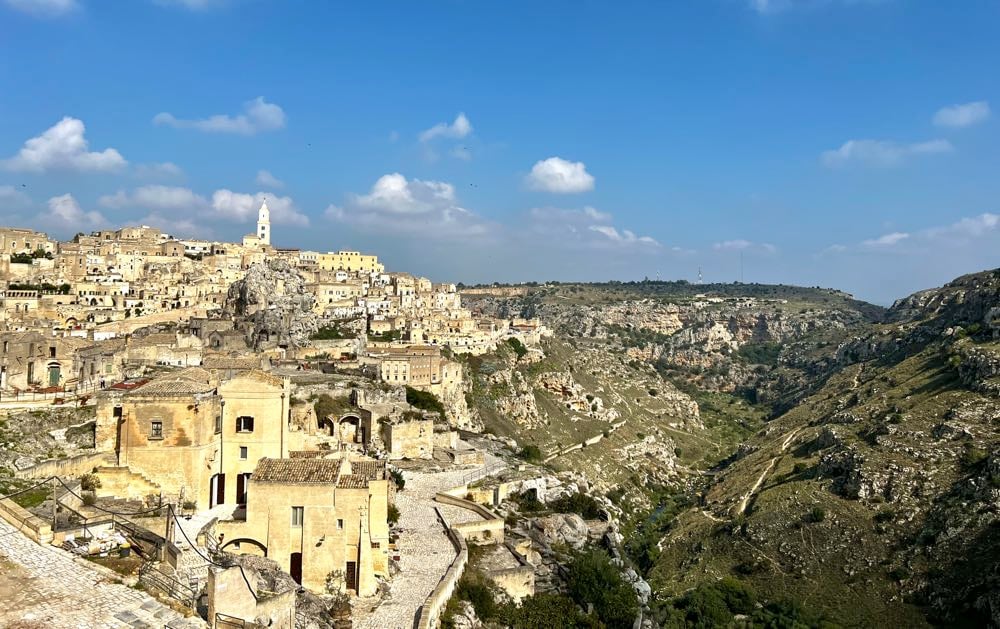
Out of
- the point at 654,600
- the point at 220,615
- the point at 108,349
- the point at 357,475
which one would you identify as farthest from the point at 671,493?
the point at 220,615

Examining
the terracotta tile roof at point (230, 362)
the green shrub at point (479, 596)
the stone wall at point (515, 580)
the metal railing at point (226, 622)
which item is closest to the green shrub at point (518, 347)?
the terracotta tile roof at point (230, 362)

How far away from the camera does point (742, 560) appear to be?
144 feet

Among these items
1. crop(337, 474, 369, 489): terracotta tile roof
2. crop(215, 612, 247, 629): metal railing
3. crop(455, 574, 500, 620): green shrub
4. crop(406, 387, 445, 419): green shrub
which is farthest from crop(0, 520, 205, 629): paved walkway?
crop(406, 387, 445, 419): green shrub

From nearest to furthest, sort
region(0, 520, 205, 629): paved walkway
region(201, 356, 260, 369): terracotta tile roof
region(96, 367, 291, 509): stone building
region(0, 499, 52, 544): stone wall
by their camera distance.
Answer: region(0, 520, 205, 629): paved walkway
region(0, 499, 52, 544): stone wall
region(96, 367, 291, 509): stone building
region(201, 356, 260, 369): terracotta tile roof

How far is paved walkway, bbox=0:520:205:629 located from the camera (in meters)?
11.0

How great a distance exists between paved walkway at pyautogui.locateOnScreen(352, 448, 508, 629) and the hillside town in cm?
8

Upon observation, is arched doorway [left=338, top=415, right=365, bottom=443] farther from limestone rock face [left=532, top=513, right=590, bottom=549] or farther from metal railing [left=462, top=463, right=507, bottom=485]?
limestone rock face [left=532, top=513, right=590, bottom=549]

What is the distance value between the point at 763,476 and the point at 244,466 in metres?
49.1

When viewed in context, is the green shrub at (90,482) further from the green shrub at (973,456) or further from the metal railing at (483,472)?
the green shrub at (973,456)

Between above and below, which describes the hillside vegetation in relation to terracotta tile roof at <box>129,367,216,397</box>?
below

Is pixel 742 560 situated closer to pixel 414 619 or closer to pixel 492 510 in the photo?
pixel 492 510

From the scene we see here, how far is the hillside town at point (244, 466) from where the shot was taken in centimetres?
1450

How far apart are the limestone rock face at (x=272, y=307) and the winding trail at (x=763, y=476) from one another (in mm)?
35605

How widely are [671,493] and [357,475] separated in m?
60.0
